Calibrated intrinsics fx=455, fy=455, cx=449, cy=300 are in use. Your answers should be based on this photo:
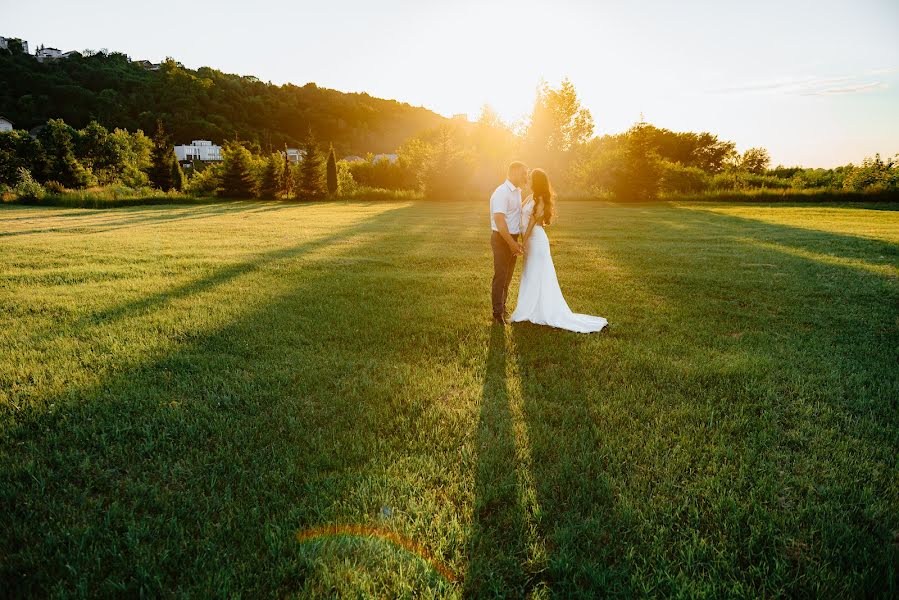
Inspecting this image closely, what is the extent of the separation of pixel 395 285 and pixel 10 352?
4.95 metres

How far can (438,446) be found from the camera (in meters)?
3.26

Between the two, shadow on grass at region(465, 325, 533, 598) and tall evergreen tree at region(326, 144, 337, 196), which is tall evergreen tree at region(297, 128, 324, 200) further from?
shadow on grass at region(465, 325, 533, 598)

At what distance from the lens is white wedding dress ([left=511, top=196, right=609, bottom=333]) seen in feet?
19.3

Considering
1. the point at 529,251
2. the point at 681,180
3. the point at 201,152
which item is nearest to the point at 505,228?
the point at 529,251

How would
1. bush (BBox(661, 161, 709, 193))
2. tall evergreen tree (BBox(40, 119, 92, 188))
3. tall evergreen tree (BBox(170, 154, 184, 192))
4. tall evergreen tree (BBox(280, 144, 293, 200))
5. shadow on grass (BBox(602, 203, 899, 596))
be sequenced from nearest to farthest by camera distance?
shadow on grass (BBox(602, 203, 899, 596))
bush (BBox(661, 161, 709, 193))
tall evergreen tree (BBox(280, 144, 293, 200))
tall evergreen tree (BBox(170, 154, 184, 192))
tall evergreen tree (BBox(40, 119, 92, 188))

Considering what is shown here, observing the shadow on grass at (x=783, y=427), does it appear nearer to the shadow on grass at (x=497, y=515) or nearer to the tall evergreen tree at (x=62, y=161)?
the shadow on grass at (x=497, y=515)

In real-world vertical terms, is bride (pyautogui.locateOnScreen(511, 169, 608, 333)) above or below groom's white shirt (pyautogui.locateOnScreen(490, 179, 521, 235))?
below

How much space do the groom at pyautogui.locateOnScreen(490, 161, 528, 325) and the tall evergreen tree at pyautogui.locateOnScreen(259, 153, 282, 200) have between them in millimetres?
36707

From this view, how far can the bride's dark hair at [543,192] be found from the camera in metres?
6.02


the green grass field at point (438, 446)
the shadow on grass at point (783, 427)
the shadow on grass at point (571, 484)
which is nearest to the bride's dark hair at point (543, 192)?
the green grass field at point (438, 446)

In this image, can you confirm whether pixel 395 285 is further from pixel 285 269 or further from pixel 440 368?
pixel 440 368

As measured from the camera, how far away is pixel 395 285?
26.3 ft

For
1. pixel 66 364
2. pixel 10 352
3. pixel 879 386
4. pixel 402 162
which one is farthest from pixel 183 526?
pixel 402 162

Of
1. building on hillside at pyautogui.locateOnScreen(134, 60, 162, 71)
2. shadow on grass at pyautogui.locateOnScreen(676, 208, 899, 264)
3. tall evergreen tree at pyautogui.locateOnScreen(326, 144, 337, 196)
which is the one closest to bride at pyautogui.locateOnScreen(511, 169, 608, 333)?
shadow on grass at pyautogui.locateOnScreen(676, 208, 899, 264)
